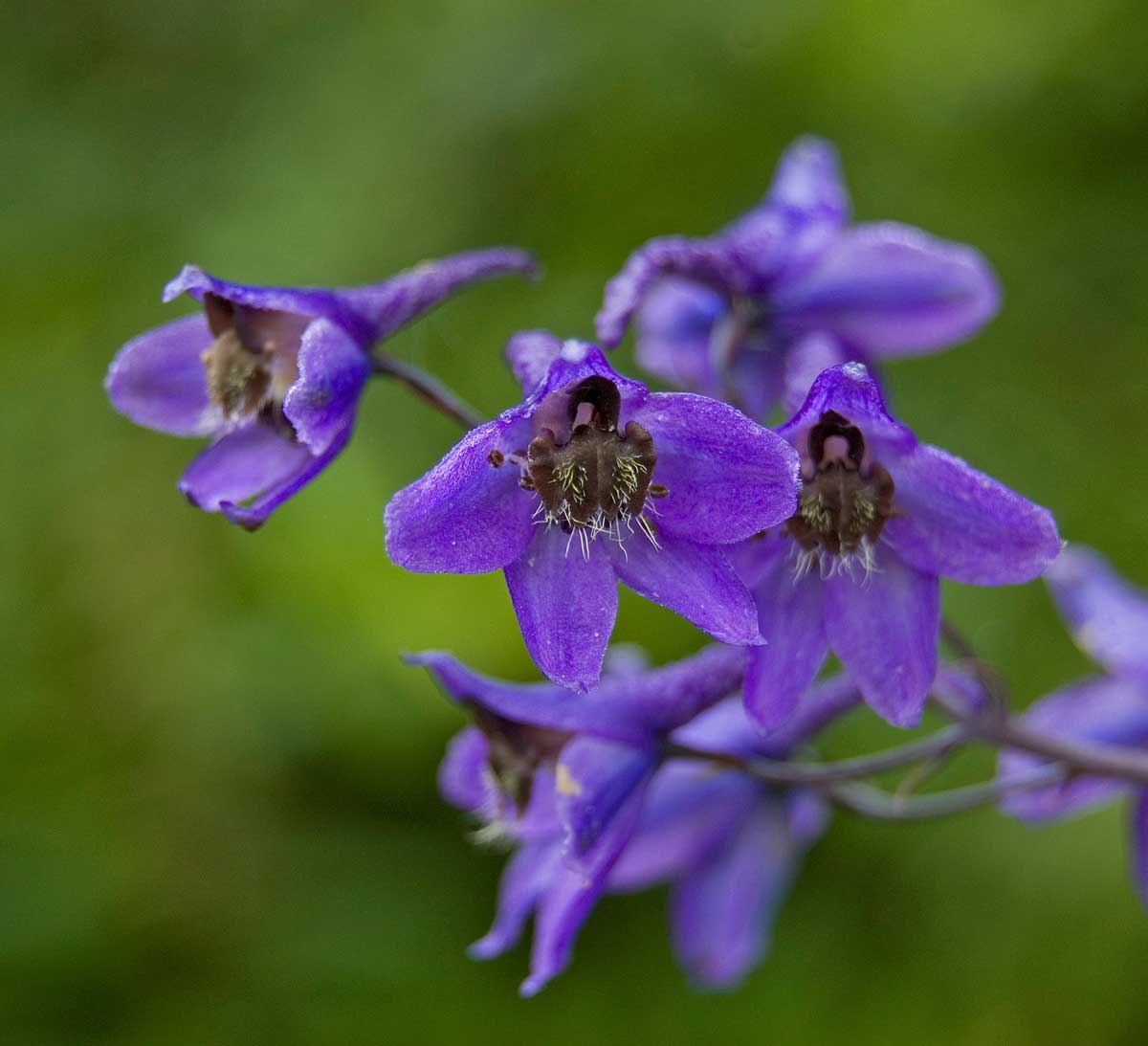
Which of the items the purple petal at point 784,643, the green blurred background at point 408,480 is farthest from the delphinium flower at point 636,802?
the green blurred background at point 408,480

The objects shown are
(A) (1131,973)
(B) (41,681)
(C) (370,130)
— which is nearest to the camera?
(A) (1131,973)

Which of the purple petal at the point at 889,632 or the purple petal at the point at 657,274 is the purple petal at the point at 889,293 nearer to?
the purple petal at the point at 657,274

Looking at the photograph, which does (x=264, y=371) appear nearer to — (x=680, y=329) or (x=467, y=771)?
(x=467, y=771)

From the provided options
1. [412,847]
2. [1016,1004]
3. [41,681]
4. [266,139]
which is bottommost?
[1016,1004]

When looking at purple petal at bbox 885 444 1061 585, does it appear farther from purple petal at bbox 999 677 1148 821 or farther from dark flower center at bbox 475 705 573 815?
purple petal at bbox 999 677 1148 821

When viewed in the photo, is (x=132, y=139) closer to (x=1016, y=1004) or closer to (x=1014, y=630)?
(x=1014, y=630)

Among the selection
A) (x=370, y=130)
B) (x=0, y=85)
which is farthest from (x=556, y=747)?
(x=0, y=85)

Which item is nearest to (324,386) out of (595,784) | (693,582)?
(693,582)
